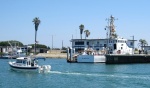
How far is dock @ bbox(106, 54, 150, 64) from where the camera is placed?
353ft

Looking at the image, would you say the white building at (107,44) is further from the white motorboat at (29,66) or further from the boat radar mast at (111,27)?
the white motorboat at (29,66)

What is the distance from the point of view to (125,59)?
10969cm

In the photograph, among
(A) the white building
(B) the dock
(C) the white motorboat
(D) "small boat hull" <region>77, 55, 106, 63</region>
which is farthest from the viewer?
(A) the white building

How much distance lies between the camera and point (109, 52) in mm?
115625

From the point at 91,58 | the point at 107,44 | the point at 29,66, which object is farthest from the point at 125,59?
the point at 29,66

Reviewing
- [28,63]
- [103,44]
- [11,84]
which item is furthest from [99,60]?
[11,84]

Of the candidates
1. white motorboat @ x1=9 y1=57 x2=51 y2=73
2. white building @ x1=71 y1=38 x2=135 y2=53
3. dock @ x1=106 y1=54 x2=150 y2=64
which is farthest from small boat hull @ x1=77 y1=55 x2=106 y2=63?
Answer: white motorboat @ x1=9 y1=57 x2=51 y2=73

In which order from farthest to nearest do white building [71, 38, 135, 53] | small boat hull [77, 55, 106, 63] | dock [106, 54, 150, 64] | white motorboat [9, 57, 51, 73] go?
white building [71, 38, 135, 53]
small boat hull [77, 55, 106, 63]
dock [106, 54, 150, 64]
white motorboat [9, 57, 51, 73]

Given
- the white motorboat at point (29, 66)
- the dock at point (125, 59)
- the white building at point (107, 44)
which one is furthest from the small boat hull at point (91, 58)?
the white motorboat at point (29, 66)

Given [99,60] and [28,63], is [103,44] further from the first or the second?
[28,63]

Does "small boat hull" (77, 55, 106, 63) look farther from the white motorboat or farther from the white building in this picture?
the white motorboat

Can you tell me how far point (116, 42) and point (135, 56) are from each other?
26.5 feet

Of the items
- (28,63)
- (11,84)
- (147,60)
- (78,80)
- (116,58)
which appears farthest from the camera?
(147,60)

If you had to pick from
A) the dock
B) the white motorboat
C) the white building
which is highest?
the white building
